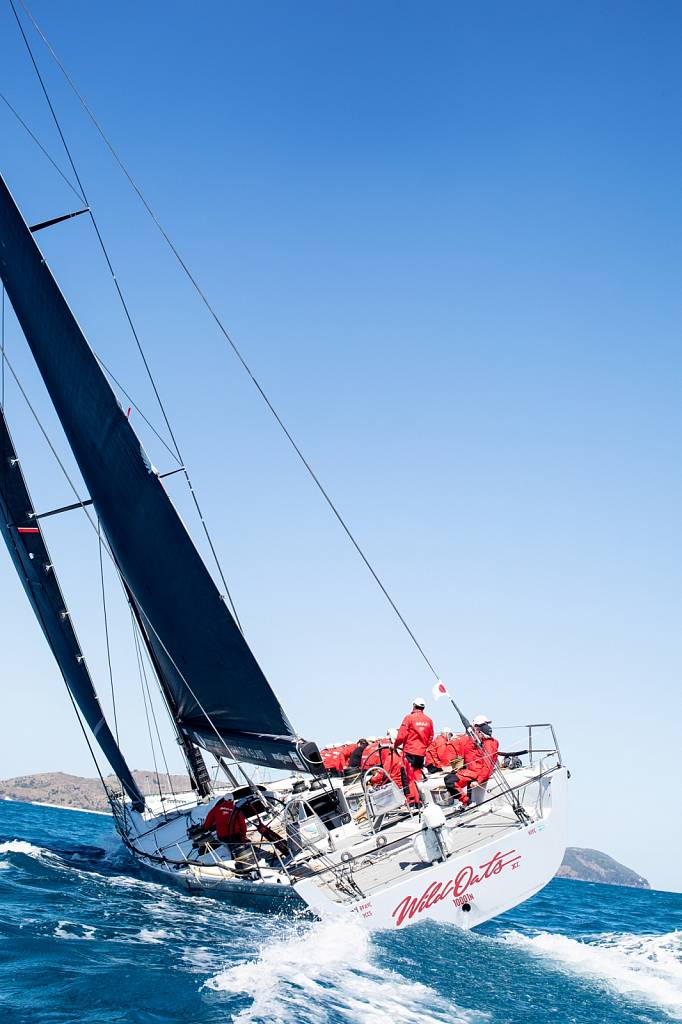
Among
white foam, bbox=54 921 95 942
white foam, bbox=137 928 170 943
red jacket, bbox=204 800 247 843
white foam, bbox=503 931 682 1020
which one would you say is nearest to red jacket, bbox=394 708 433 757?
white foam, bbox=503 931 682 1020

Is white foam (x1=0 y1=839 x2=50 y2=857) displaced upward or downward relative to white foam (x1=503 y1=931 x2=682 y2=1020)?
downward

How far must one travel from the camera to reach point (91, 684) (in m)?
15.6

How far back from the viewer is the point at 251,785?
10.5 metres

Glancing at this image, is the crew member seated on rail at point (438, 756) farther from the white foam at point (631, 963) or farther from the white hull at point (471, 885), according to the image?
the white hull at point (471, 885)

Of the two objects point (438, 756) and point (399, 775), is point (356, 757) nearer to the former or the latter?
point (438, 756)

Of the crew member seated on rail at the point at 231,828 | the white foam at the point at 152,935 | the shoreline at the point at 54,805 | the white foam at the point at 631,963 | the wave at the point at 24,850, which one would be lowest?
the shoreline at the point at 54,805

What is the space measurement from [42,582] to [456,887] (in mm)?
10691

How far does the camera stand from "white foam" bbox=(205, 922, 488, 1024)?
654cm

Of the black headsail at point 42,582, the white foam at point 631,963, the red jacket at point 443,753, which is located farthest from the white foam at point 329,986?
the black headsail at point 42,582

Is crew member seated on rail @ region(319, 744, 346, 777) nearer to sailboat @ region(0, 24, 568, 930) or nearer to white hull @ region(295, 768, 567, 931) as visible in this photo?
sailboat @ region(0, 24, 568, 930)

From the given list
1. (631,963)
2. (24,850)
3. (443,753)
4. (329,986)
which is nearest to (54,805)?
(24,850)

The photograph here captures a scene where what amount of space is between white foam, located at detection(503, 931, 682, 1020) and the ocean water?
0.02 m

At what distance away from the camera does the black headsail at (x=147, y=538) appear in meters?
11.0

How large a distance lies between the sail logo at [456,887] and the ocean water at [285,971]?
198 millimetres
